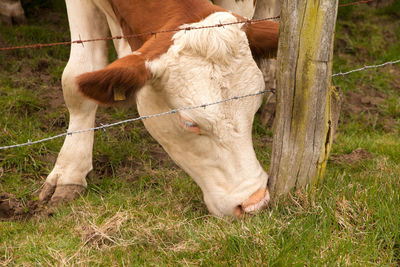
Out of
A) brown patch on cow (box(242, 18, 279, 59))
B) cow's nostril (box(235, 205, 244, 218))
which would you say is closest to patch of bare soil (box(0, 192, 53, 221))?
cow's nostril (box(235, 205, 244, 218))

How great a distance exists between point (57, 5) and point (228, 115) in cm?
552

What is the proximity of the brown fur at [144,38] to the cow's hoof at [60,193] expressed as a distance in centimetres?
126

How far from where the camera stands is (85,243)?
2924mm

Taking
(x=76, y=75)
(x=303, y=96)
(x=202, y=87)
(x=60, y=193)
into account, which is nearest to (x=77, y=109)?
(x=76, y=75)

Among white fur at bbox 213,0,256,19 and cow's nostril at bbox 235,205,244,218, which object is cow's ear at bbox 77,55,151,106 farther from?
white fur at bbox 213,0,256,19

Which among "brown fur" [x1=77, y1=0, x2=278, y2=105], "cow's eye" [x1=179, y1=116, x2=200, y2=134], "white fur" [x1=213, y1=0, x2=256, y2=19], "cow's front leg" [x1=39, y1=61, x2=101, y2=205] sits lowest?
"cow's front leg" [x1=39, y1=61, x2=101, y2=205]

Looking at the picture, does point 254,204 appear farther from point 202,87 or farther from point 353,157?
Result: point 353,157

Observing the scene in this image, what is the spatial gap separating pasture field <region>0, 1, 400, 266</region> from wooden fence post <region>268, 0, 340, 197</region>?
0.54 ft

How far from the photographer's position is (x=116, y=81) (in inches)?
109

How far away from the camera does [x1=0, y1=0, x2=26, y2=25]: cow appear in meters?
6.94

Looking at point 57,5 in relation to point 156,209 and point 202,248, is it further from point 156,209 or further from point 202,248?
point 202,248

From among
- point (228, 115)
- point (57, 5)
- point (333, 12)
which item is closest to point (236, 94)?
point (228, 115)

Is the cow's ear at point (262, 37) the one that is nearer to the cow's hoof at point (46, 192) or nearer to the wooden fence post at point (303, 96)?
the wooden fence post at point (303, 96)

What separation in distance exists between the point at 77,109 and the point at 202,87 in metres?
1.62
